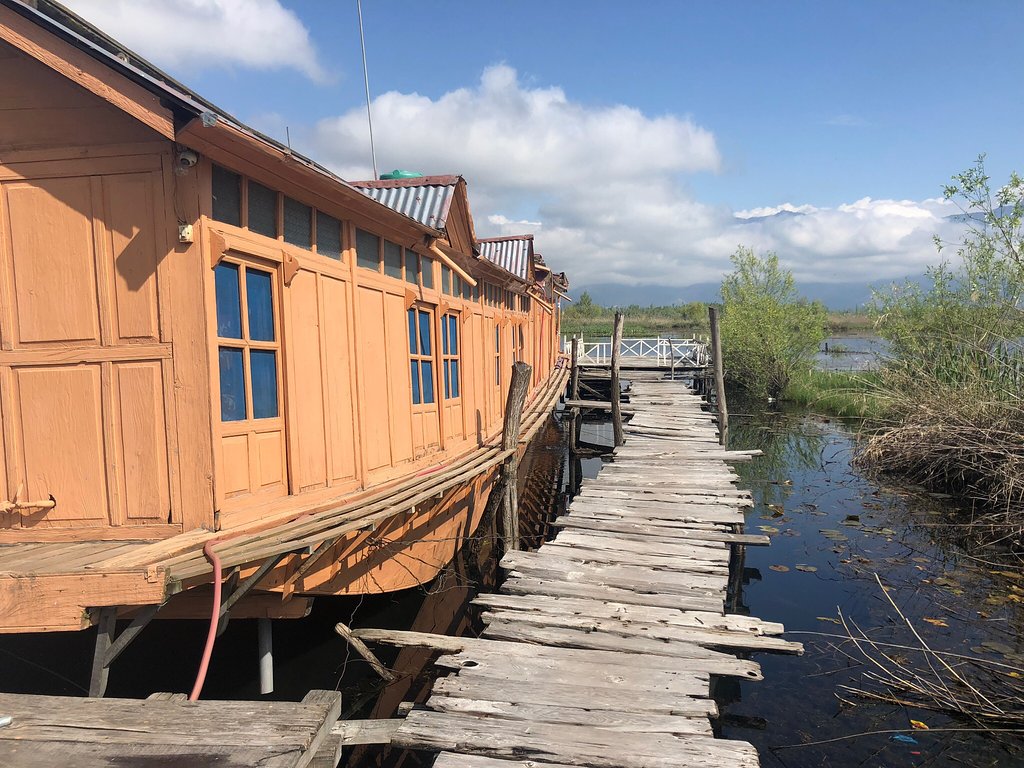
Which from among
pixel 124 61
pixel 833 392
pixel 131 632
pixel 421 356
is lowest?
pixel 131 632

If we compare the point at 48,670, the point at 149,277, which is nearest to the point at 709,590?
the point at 149,277

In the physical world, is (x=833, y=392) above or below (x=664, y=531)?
above

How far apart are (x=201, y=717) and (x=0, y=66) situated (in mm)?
4329

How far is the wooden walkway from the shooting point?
11.2 feet

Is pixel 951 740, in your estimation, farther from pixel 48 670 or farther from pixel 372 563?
pixel 48 670

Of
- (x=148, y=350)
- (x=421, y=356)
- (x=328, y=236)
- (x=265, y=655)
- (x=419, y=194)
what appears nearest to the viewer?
(x=148, y=350)

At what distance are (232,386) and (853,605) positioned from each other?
7361 mm

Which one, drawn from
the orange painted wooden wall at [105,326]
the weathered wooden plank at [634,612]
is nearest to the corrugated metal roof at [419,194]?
the orange painted wooden wall at [105,326]

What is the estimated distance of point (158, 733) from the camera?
2830mm

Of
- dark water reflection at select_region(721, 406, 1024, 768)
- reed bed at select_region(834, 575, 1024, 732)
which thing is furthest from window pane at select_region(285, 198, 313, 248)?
dark water reflection at select_region(721, 406, 1024, 768)

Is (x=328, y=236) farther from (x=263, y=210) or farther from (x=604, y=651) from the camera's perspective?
(x=604, y=651)

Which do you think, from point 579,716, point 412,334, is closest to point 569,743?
point 579,716

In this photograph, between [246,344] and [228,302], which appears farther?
[246,344]

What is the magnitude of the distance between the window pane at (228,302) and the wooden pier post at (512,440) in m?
4.74
